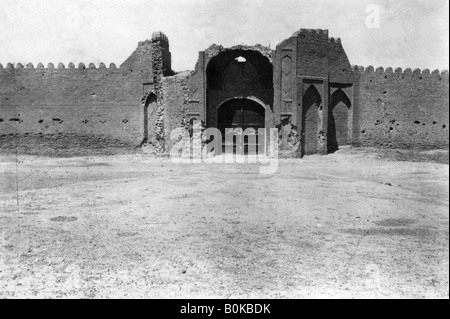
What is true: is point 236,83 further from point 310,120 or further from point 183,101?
point 310,120

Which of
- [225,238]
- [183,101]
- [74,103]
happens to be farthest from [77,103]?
[225,238]

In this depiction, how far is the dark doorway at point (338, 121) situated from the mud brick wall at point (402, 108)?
746 mm

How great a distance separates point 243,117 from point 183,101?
3.23 metres

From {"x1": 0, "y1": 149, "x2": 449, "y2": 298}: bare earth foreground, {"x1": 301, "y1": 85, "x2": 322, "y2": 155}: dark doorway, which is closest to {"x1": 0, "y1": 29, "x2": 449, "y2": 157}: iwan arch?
{"x1": 301, "y1": 85, "x2": 322, "y2": 155}: dark doorway

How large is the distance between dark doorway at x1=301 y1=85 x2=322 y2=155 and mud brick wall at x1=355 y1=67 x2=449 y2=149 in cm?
270

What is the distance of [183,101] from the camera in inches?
737

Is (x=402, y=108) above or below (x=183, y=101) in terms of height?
below

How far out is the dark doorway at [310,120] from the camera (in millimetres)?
17812

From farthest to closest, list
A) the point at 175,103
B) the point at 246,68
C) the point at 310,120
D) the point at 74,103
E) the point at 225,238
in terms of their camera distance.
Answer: the point at 74,103 → the point at 246,68 → the point at 175,103 → the point at 310,120 → the point at 225,238

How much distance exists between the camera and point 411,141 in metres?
19.9

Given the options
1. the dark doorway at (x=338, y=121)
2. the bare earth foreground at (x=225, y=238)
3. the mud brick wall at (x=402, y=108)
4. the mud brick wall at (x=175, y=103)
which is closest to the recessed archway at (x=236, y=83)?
the mud brick wall at (x=175, y=103)

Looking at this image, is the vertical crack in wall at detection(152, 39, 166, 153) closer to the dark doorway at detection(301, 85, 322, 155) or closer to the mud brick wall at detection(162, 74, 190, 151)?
the mud brick wall at detection(162, 74, 190, 151)

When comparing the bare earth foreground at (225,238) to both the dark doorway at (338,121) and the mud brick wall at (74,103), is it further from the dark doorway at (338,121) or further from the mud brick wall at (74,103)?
the mud brick wall at (74,103)

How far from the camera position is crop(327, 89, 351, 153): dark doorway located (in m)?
18.8
